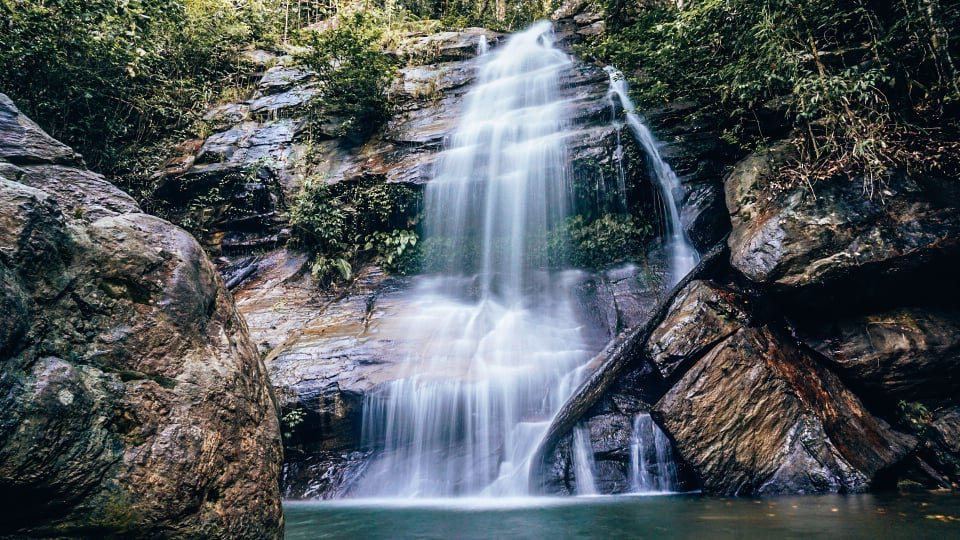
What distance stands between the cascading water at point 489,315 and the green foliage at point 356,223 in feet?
2.01

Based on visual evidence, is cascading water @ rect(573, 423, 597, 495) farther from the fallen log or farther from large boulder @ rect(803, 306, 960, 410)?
large boulder @ rect(803, 306, 960, 410)

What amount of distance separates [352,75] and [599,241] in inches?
297

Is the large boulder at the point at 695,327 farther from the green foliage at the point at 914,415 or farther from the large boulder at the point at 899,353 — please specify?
the green foliage at the point at 914,415

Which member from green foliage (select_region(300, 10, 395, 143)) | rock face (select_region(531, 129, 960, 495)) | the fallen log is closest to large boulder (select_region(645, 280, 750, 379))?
rock face (select_region(531, 129, 960, 495))

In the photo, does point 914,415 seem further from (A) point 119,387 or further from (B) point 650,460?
(A) point 119,387

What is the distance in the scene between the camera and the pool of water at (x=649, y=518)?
4.35m

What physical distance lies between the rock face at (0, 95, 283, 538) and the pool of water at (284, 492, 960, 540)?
2.43 meters

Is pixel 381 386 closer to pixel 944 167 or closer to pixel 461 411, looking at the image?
pixel 461 411

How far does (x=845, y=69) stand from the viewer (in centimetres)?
754

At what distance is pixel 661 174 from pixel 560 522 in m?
7.35

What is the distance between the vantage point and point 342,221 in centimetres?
1159

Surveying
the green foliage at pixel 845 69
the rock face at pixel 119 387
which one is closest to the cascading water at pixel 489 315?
the green foliage at pixel 845 69

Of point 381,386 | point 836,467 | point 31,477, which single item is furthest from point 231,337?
point 836,467

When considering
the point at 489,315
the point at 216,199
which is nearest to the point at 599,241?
the point at 489,315
